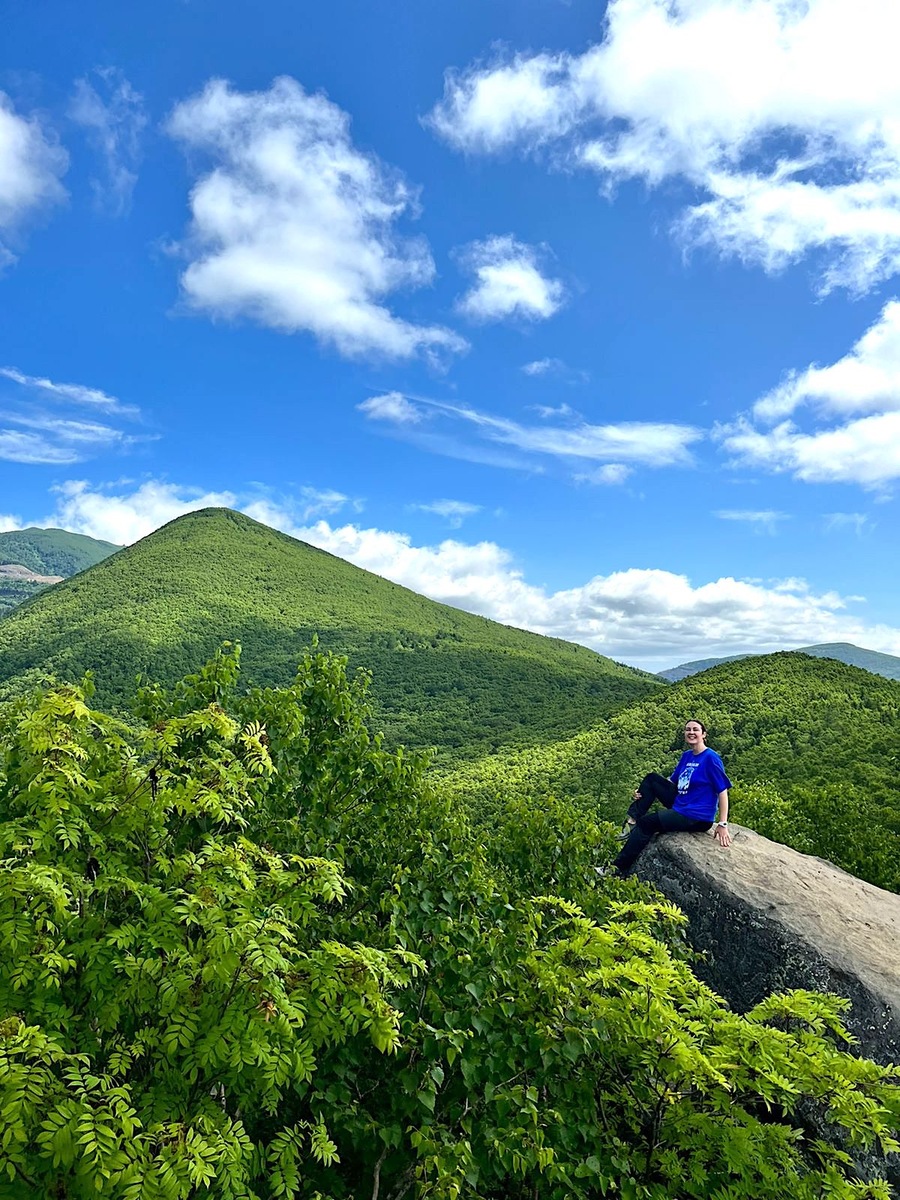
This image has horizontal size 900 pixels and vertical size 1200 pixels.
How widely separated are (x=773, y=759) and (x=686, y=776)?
50341 mm

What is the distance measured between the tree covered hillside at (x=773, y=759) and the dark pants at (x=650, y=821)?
34.6 inches

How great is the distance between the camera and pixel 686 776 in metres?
11.6

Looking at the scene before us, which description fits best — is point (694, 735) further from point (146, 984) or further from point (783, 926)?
point (146, 984)

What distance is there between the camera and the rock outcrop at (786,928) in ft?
27.9

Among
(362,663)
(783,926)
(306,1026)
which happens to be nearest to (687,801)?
(783,926)

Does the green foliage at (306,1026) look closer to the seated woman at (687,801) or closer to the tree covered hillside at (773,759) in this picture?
the tree covered hillside at (773,759)

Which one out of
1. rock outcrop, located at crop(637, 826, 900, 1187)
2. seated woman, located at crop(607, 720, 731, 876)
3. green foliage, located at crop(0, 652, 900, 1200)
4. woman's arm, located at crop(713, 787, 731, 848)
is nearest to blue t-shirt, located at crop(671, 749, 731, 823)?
seated woman, located at crop(607, 720, 731, 876)

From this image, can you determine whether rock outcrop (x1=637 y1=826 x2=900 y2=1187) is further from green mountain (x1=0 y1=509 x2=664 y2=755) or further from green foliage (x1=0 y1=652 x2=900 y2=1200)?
green mountain (x1=0 y1=509 x2=664 y2=755)

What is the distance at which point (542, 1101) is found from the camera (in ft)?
17.3

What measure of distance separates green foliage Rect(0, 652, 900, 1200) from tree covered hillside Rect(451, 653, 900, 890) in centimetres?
368

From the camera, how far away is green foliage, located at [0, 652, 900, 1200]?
3523 mm

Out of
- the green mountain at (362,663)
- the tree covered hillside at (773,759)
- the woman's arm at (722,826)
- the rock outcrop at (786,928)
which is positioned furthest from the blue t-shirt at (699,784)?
the green mountain at (362,663)

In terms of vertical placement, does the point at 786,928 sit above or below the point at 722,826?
below

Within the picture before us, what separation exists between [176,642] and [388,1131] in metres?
177
